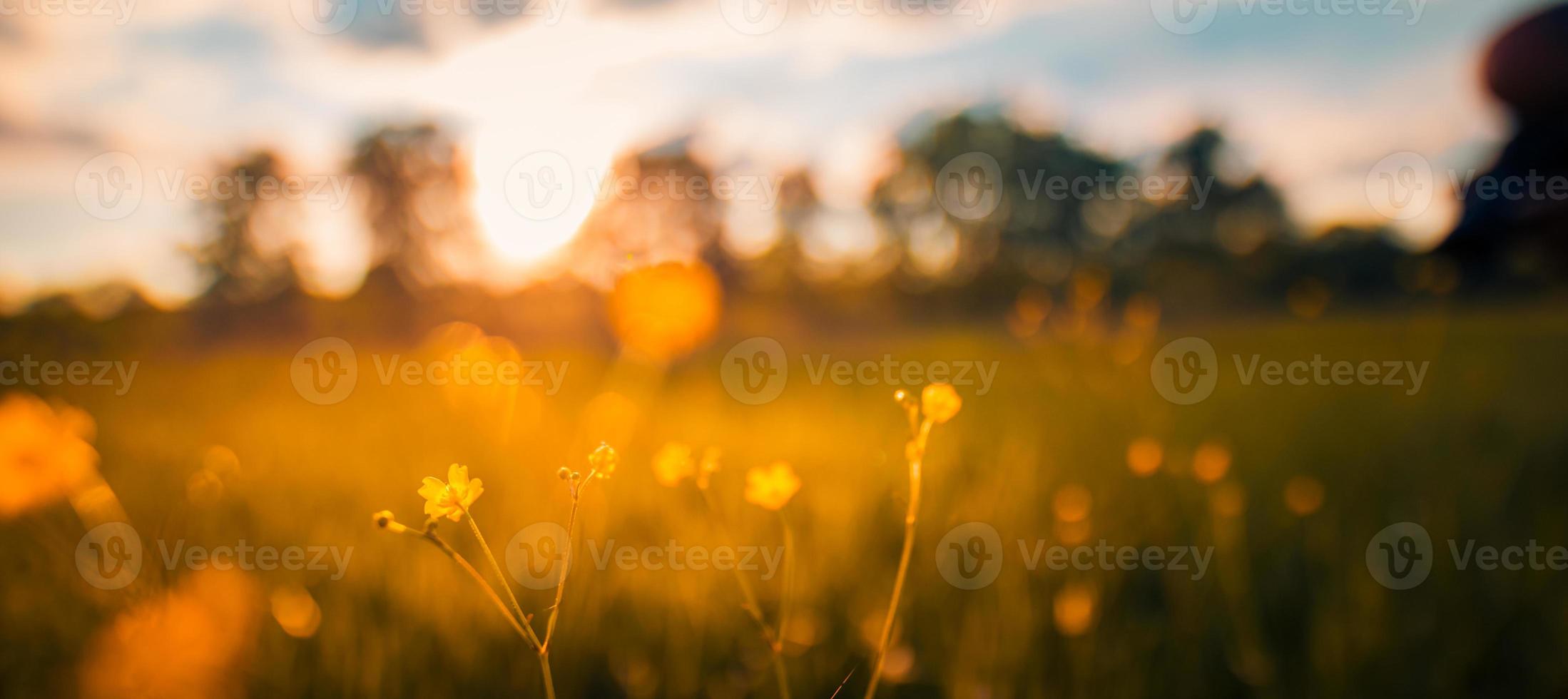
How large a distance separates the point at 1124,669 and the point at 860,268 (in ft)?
60.1

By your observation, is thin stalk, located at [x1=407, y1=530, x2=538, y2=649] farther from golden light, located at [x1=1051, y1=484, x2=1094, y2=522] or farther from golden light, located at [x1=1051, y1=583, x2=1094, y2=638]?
golden light, located at [x1=1051, y1=484, x2=1094, y2=522]

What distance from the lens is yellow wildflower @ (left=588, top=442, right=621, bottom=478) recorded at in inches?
31.4

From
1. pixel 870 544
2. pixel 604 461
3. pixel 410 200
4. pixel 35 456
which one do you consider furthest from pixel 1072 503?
pixel 410 200

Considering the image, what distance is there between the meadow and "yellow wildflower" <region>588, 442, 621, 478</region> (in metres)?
0.25

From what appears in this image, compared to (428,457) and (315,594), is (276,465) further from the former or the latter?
(315,594)

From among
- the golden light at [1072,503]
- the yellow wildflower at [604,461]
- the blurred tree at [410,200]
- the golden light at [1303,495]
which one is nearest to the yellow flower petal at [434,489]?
the yellow wildflower at [604,461]

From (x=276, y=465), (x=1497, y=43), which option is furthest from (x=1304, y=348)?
(x=276, y=465)

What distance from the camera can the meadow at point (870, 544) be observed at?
1.57 m

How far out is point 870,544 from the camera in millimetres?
2369

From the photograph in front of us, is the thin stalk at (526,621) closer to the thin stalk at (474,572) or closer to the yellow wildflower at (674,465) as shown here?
the thin stalk at (474,572)

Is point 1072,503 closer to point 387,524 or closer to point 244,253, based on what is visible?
point 387,524

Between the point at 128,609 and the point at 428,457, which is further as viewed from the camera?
the point at 428,457

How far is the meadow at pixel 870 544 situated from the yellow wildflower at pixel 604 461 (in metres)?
0.25

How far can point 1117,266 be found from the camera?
18.1 metres
